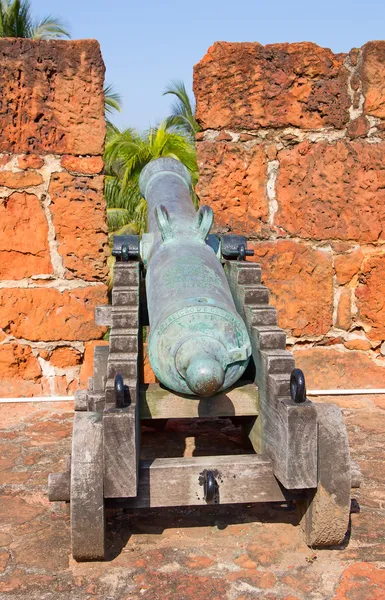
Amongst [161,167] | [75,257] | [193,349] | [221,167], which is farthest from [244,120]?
[193,349]

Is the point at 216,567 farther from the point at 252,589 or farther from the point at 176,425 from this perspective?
the point at 176,425

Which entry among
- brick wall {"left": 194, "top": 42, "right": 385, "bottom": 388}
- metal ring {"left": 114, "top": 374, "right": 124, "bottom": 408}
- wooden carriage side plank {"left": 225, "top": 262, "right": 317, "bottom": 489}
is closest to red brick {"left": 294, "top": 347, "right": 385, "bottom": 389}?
brick wall {"left": 194, "top": 42, "right": 385, "bottom": 388}

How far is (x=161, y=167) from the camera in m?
4.36

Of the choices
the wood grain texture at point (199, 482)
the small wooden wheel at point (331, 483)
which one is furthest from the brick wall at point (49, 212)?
the small wooden wheel at point (331, 483)

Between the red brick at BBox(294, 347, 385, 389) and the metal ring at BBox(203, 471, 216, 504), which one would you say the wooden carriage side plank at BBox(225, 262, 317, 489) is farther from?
the red brick at BBox(294, 347, 385, 389)

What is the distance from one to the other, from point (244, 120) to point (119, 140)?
701 inches

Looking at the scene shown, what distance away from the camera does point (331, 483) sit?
284cm

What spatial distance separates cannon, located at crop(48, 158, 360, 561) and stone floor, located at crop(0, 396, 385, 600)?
0.37 ft

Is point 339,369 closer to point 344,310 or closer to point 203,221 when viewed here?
point 344,310

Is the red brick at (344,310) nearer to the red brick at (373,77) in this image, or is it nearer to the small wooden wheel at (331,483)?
the red brick at (373,77)

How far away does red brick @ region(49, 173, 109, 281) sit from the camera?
15.9 ft

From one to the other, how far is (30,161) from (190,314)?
2400 mm

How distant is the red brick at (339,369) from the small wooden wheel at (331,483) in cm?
228

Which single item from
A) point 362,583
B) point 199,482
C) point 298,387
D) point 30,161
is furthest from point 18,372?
point 362,583
